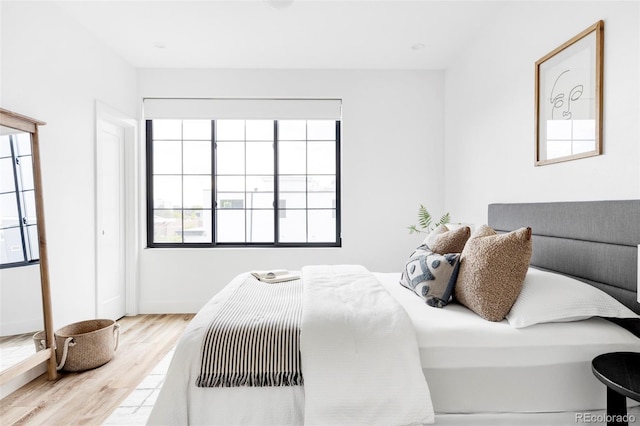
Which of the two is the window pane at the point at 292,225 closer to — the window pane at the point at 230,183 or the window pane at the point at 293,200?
the window pane at the point at 293,200

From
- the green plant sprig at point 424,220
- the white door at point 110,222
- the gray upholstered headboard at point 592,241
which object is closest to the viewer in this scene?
the gray upholstered headboard at point 592,241

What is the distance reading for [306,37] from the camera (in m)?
3.13

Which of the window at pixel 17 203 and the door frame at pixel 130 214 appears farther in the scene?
the door frame at pixel 130 214

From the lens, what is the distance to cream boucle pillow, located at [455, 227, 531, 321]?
1620mm

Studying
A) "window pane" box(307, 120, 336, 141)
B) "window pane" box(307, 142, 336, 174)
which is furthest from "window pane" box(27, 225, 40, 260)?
"window pane" box(307, 120, 336, 141)

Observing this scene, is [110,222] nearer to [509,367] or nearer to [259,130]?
[259,130]

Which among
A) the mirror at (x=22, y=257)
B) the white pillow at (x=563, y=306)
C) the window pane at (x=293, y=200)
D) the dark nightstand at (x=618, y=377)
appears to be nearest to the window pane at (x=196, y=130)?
the window pane at (x=293, y=200)

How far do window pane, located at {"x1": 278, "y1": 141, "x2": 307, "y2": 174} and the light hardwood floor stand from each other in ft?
A: 6.97

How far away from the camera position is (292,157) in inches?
159

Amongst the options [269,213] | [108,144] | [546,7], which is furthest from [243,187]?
[546,7]

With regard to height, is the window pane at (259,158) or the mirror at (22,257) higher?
the window pane at (259,158)

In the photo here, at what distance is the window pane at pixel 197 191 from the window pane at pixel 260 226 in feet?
1.71

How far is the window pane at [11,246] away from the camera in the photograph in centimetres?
211

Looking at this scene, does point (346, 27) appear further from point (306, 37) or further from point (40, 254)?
point (40, 254)
